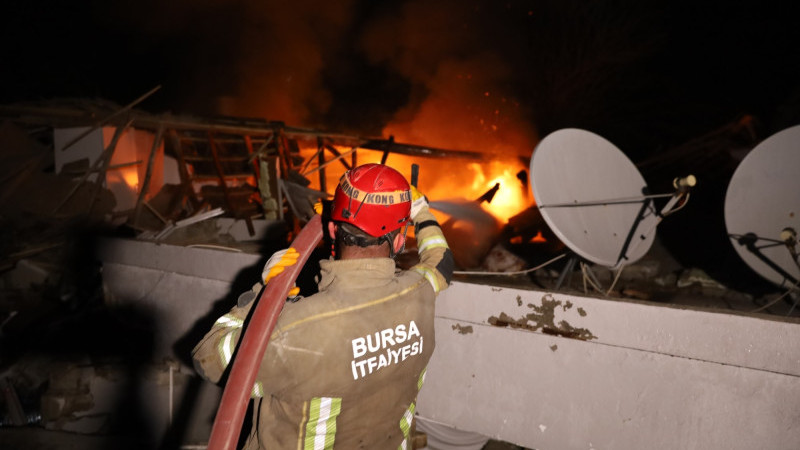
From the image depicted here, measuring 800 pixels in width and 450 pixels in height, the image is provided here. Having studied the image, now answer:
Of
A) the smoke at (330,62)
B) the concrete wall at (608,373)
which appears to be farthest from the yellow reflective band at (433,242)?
the smoke at (330,62)

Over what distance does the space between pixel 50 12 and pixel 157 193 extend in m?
15.3

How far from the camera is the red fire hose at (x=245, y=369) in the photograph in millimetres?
1619

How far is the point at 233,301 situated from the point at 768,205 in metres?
6.21

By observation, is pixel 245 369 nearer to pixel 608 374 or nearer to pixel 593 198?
pixel 608 374

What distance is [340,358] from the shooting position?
1.73m

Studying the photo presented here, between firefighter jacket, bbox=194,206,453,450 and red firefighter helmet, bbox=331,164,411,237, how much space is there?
0.59ft

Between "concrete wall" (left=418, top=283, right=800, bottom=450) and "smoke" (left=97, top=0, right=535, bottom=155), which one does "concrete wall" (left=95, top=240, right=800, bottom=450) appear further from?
"smoke" (left=97, top=0, right=535, bottom=155)

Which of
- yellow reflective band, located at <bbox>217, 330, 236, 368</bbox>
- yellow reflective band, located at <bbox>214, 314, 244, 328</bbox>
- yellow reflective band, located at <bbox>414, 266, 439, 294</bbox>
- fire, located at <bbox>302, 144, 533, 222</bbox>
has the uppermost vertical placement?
fire, located at <bbox>302, 144, 533, 222</bbox>

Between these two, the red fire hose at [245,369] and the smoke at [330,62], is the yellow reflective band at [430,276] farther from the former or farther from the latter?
the smoke at [330,62]

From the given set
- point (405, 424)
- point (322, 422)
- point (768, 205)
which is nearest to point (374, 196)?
point (322, 422)

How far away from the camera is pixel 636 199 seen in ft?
15.6

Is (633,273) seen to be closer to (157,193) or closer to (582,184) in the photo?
(582,184)

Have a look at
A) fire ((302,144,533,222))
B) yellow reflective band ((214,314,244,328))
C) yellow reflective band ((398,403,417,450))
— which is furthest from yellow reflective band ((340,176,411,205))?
fire ((302,144,533,222))

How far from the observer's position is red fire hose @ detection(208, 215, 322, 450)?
5.31 ft
